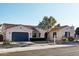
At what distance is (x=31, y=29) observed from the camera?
2547 cm

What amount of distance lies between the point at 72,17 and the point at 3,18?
20.3 ft

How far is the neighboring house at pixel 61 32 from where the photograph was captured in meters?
25.1

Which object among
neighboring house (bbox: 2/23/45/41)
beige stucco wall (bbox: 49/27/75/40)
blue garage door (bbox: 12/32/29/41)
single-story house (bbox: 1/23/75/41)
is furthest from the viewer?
beige stucco wall (bbox: 49/27/75/40)

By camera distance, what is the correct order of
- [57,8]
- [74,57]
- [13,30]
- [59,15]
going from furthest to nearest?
[13,30]
[59,15]
[57,8]
[74,57]

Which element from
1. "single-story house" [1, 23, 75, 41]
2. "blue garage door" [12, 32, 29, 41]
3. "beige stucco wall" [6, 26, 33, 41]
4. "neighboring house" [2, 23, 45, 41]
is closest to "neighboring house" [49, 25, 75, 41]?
"single-story house" [1, 23, 75, 41]

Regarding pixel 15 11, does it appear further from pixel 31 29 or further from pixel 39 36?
pixel 39 36

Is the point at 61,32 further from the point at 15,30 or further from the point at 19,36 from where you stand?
the point at 15,30

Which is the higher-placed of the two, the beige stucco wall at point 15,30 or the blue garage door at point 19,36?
the beige stucco wall at point 15,30

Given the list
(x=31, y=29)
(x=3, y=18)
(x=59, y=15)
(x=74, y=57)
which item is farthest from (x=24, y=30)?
(x=74, y=57)

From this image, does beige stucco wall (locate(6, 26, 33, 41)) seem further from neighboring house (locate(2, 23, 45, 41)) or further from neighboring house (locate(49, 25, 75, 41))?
neighboring house (locate(49, 25, 75, 41))

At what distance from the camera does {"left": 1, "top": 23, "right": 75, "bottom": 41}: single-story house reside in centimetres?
2283

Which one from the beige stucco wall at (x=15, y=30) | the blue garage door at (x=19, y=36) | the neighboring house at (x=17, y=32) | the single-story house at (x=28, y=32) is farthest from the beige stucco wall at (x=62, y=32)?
the blue garage door at (x=19, y=36)

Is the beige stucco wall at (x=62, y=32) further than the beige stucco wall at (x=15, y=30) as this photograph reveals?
Yes

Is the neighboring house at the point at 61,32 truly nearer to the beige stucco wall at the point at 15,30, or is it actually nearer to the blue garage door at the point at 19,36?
the beige stucco wall at the point at 15,30
